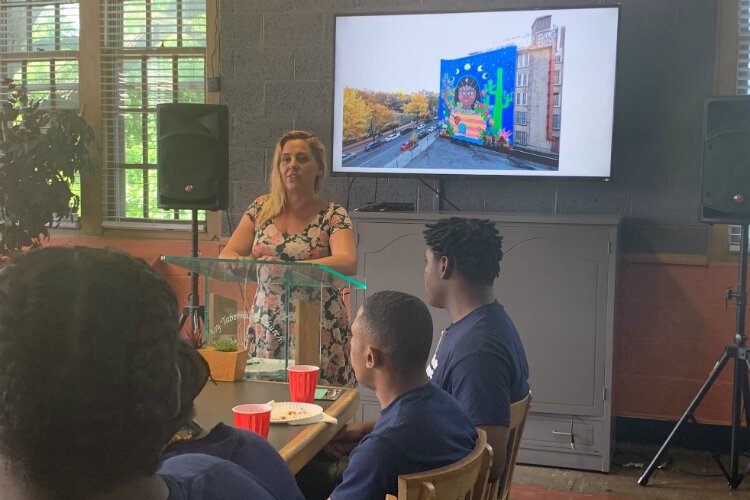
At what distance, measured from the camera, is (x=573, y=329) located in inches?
147

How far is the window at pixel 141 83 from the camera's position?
4754 mm

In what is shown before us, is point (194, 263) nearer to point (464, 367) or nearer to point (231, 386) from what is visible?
point (231, 386)

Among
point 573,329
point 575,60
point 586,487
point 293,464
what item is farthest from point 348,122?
point 293,464

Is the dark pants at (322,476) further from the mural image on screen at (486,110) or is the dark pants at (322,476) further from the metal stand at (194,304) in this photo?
the mural image on screen at (486,110)

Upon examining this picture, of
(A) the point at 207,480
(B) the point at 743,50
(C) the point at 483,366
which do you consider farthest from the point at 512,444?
(B) the point at 743,50

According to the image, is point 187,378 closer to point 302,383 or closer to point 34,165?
point 302,383

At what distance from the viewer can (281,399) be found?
82.0 inches

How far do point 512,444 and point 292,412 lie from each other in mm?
556

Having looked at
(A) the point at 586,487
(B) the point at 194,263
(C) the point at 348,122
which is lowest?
(A) the point at 586,487

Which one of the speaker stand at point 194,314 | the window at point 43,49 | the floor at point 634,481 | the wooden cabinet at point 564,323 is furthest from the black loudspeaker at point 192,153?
the floor at point 634,481

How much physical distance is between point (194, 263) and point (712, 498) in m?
2.52

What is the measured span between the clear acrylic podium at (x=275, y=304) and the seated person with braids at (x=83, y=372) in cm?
138

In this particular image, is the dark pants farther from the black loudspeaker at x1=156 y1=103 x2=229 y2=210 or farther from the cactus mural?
the cactus mural

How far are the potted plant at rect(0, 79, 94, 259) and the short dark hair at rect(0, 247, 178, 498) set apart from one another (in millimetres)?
4151
